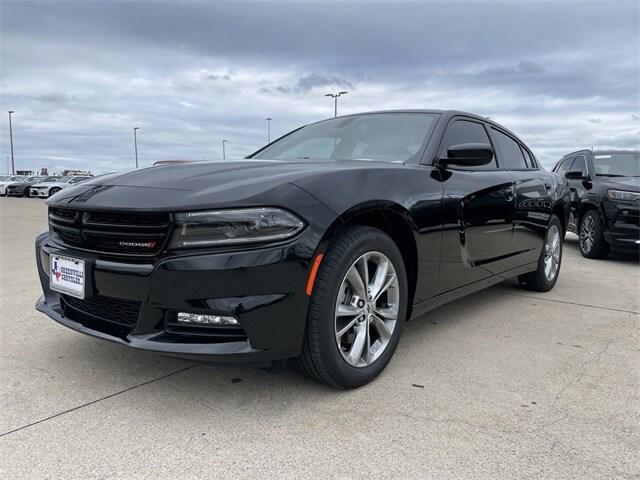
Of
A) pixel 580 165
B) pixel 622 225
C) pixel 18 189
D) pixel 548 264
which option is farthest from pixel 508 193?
pixel 18 189

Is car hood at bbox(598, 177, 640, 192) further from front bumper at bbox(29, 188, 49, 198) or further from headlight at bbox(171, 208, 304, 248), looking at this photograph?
front bumper at bbox(29, 188, 49, 198)

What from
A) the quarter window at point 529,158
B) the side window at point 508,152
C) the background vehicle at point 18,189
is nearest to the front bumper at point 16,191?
the background vehicle at point 18,189

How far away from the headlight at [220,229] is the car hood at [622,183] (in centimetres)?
620

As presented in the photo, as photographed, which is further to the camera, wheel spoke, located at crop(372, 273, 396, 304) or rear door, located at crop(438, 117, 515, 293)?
rear door, located at crop(438, 117, 515, 293)

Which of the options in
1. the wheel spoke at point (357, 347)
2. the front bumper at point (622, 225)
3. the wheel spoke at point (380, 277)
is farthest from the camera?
the front bumper at point (622, 225)

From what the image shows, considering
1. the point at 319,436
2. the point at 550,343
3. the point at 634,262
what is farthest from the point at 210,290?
the point at 634,262

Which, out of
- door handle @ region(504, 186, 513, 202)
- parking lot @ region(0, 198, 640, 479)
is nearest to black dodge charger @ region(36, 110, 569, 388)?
parking lot @ region(0, 198, 640, 479)

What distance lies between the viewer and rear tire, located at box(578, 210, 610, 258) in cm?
708

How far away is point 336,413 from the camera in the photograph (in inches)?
91.3

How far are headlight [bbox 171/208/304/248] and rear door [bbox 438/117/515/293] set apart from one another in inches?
53.3

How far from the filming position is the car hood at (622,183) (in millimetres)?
6680

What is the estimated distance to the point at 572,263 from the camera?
22.8ft

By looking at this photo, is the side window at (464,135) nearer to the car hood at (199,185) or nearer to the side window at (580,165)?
the car hood at (199,185)

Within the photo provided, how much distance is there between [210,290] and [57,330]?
1883 millimetres
